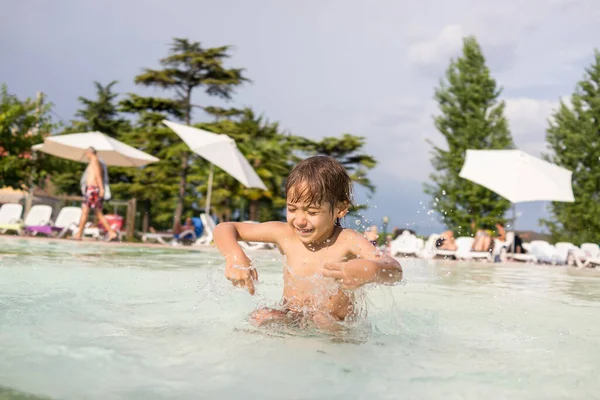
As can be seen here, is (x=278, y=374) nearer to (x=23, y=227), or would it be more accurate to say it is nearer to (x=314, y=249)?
(x=314, y=249)

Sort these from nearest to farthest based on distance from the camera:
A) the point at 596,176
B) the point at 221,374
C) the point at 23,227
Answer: the point at 221,374 → the point at 23,227 → the point at 596,176

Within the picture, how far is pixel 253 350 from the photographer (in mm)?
2287

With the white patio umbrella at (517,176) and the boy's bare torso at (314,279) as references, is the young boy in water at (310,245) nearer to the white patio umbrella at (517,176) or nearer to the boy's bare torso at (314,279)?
the boy's bare torso at (314,279)

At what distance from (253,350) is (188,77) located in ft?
84.6

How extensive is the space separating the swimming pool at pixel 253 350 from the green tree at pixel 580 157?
1852 centimetres

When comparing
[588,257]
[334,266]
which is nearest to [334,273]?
[334,266]

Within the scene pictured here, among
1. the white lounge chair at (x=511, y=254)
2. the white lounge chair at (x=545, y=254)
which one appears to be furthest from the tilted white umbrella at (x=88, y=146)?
the white lounge chair at (x=545, y=254)

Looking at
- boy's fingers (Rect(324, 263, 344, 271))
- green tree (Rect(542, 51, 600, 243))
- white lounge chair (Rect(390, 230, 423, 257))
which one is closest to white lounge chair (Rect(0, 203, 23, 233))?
white lounge chair (Rect(390, 230, 423, 257))

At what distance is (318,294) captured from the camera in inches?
118

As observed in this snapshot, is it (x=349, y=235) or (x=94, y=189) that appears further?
(x=94, y=189)

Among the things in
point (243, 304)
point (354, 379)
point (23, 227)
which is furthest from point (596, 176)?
point (354, 379)

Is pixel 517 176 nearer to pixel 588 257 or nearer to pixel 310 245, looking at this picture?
pixel 588 257

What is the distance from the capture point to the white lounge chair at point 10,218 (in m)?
14.6

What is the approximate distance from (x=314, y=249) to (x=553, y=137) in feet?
71.9
